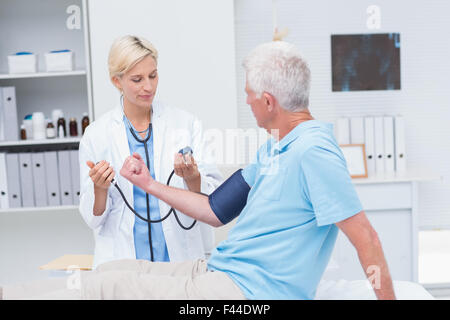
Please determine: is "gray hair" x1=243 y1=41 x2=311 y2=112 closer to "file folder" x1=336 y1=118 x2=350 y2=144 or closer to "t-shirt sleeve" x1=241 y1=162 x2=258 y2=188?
"t-shirt sleeve" x1=241 y1=162 x2=258 y2=188

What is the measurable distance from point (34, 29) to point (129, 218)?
5.85 ft

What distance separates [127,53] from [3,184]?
151 cm

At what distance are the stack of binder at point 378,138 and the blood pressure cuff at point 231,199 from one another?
171 centimetres

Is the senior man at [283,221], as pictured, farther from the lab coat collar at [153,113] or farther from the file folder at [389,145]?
the file folder at [389,145]

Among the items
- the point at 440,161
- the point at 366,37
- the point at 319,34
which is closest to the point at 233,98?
the point at 319,34

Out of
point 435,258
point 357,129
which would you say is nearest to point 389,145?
point 357,129

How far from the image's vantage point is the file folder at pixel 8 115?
9.14 feet

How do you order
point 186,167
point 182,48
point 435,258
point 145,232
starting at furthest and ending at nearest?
point 435,258
point 182,48
point 145,232
point 186,167

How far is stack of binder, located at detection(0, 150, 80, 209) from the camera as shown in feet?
9.21

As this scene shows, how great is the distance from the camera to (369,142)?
3061mm

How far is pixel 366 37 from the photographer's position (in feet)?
10.6

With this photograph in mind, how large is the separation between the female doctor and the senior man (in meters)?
0.45

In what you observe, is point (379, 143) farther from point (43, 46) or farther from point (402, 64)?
point (43, 46)
